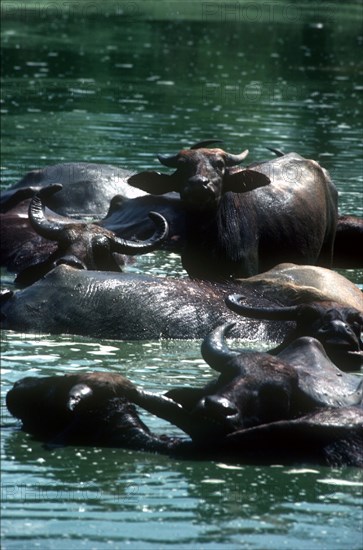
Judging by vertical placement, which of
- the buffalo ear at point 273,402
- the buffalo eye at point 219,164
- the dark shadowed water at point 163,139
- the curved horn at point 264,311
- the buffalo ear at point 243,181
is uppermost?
the buffalo eye at point 219,164

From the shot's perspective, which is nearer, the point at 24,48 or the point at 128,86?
the point at 128,86

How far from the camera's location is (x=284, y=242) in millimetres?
15906

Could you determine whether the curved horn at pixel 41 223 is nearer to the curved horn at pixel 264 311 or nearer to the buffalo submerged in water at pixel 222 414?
the curved horn at pixel 264 311

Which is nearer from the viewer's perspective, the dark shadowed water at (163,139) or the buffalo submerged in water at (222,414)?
the dark shadowed water at (163,139)

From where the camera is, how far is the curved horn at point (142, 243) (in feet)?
45.8

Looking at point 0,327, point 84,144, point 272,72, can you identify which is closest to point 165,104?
point 84,144

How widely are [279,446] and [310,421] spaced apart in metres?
0.23

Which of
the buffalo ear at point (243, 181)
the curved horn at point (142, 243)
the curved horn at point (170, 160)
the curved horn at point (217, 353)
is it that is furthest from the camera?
the buffalo ear at point (243, 181)

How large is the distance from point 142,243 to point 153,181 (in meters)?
0.80

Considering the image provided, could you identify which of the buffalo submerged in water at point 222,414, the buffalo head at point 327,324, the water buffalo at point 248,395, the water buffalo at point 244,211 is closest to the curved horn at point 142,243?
the water buffalo at point 244,211

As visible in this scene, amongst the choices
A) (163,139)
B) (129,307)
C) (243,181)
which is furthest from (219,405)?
(163,139)

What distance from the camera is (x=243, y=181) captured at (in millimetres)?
14812

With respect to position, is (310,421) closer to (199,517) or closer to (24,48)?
(199,517)

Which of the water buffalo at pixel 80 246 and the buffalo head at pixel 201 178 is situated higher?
the buffalo head at pixel 201 178
